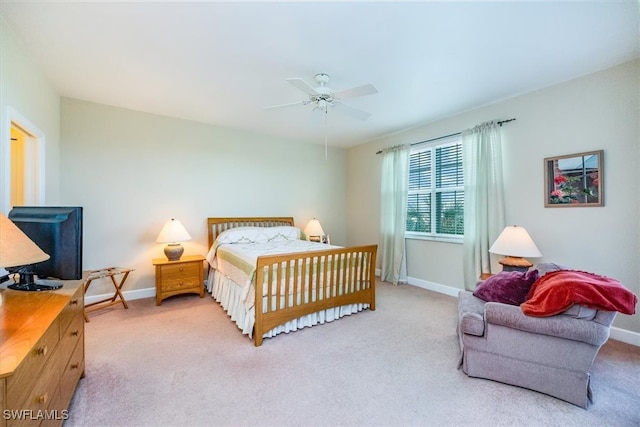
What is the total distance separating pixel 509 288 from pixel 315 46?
251 cm

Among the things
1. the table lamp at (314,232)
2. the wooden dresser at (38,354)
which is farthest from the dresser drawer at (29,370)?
the table lamp at (314,232)

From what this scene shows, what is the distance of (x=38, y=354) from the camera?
1121 mm

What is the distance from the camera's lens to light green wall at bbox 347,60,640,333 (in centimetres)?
249

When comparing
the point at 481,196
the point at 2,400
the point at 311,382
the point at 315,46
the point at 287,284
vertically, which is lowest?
the point at 311,382

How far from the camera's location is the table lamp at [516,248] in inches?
108

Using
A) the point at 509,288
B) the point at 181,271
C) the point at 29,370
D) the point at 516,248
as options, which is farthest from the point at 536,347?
the point at 181,271

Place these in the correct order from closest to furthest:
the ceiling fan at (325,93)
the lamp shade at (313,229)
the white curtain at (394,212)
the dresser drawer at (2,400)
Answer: the dresser drawer at (2,400), the ceiling fan at (325,93), the white curtain at (394,212), the lamp shade at (313,229)

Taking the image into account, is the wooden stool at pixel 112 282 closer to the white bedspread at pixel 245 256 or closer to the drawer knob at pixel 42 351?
the white bedspread at pixel 245 256

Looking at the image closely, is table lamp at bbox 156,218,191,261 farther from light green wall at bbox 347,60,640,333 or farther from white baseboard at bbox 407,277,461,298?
light green wall at bbox 347,60,640,333

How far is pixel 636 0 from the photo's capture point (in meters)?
1.80

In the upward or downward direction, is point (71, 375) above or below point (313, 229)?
below

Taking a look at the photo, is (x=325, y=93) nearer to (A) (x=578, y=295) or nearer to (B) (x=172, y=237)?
(A) (x=578, y=295)

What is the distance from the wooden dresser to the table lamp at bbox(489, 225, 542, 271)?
349 centimetres

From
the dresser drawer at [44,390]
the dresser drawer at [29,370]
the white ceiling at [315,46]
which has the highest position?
the white ceiling at [315,46]
